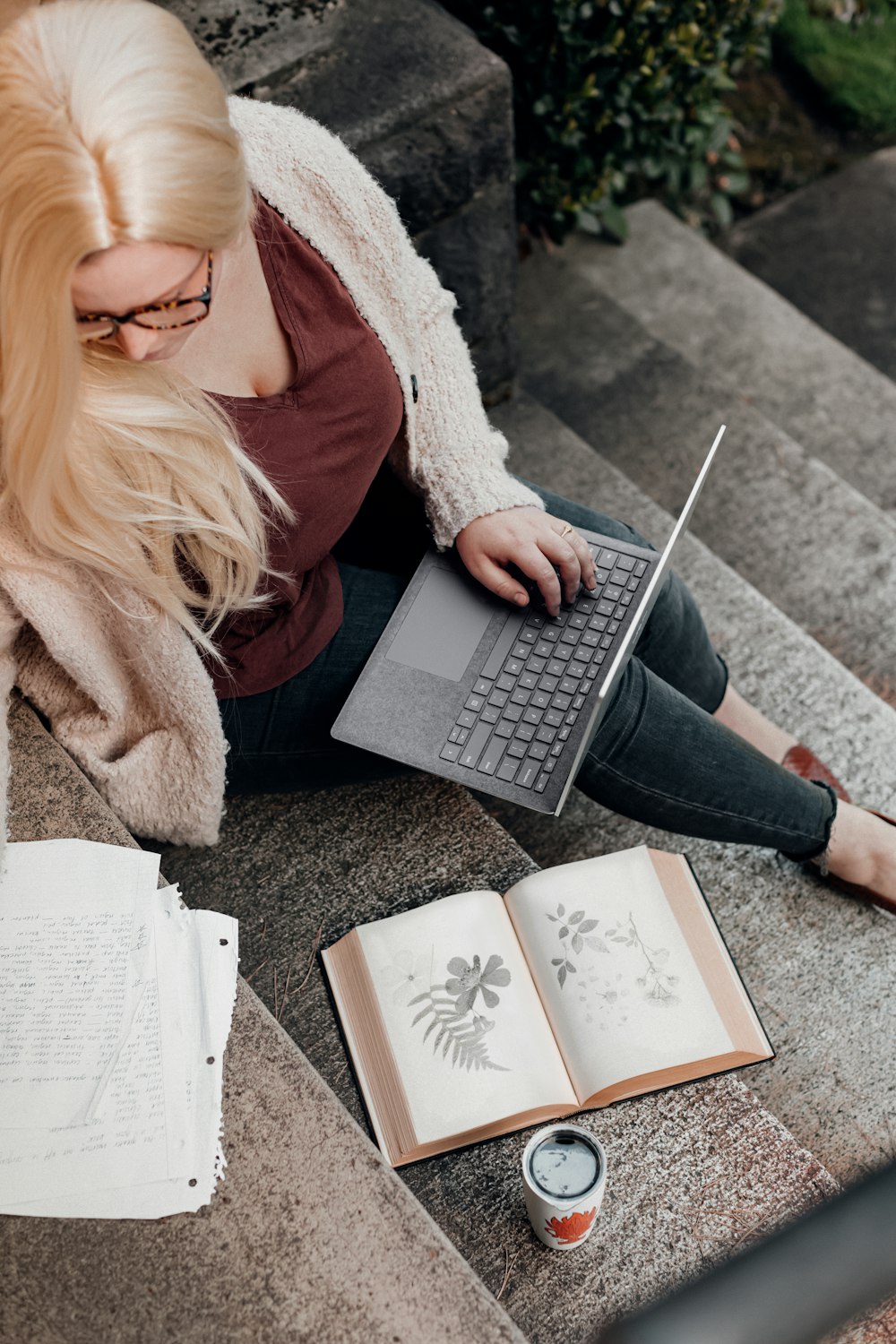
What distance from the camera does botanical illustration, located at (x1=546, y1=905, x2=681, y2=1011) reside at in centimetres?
141

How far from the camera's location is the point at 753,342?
297cm

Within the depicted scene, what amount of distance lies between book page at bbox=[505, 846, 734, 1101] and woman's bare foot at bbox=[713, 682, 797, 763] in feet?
1.72

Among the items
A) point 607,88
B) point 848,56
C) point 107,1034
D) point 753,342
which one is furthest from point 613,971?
point 848,56

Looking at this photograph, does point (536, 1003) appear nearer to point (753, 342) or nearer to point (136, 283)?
point (136, 283)

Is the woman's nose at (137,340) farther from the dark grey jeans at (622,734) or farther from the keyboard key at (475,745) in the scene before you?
the keyboard key at (475,745)

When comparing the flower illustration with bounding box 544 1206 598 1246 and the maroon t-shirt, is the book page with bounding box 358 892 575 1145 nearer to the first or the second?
the flower illustration with bounding box 544 1206 598 1246

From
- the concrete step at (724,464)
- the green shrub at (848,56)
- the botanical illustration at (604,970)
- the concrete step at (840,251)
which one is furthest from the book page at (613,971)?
the green shrub at (848,56)

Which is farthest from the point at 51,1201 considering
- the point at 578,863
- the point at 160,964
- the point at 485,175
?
the point at 485,175

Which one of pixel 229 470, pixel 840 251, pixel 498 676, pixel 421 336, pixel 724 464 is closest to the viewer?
pixel 229 470

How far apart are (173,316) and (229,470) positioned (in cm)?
21

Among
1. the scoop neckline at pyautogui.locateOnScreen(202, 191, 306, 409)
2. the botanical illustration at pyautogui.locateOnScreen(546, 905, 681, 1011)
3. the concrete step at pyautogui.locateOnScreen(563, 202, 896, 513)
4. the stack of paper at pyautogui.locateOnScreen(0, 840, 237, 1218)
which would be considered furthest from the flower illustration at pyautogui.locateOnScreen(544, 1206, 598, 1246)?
the concrete step at pyautogui.locateOnScreen(563, 202, 896, 513)

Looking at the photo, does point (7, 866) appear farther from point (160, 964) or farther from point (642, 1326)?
point (642, 1326)

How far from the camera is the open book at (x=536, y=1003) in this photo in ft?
4.39

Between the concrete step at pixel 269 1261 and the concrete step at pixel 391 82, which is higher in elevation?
the concrete step at pixel 391 82
